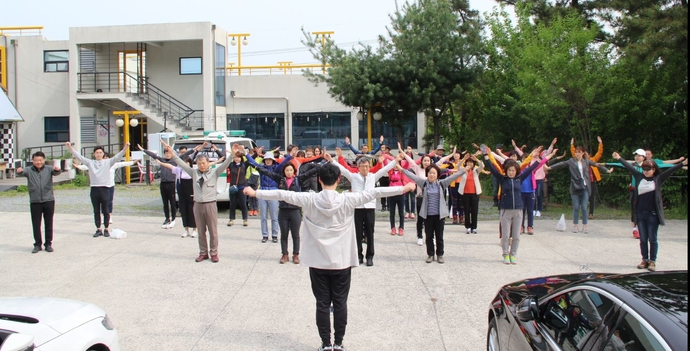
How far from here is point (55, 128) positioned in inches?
1150

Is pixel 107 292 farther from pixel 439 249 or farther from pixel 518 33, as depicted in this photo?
pixel 518 33

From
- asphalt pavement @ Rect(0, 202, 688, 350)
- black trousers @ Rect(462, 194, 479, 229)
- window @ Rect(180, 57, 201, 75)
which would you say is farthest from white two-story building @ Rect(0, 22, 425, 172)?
asphalt pavement @ Rect(0, 202, 688, 350)

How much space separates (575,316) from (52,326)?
3.52 m

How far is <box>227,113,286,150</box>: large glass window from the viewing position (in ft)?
89.6

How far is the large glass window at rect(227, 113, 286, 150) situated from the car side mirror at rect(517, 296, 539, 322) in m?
23.7

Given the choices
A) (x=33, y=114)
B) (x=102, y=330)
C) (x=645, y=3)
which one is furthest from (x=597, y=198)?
(x=33, y=114)

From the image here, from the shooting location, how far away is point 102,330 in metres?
4.34

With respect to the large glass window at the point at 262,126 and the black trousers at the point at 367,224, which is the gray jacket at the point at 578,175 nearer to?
the black trousers at the point at 367,224

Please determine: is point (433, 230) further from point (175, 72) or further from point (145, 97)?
point (175, 72)

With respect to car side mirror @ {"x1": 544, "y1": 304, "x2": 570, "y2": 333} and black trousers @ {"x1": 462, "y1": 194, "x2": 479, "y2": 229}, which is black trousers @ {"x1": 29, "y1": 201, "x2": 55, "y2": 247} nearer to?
black trousers @ {"x1": 462, "y1": 194, "x2": 479, "y2": 229}

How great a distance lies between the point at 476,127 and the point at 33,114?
2205cm

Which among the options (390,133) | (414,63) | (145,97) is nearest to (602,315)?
(414,63)

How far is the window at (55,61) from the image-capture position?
28984 millimetres

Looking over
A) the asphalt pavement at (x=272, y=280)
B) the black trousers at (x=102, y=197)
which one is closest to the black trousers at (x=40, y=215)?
the asphalt pavement at (x=272, y=280)
